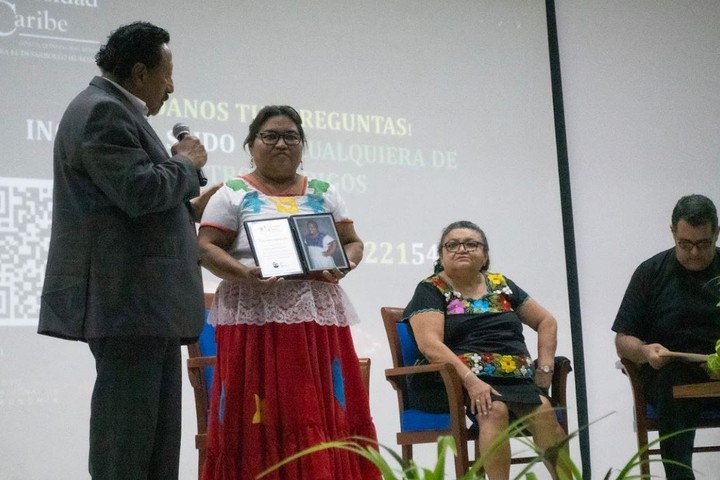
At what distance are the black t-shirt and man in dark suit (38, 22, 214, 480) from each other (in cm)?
179

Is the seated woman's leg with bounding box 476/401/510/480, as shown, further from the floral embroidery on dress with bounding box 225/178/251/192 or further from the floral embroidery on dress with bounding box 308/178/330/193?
the floral embroidery on dress with bounding box 225/178/251/192

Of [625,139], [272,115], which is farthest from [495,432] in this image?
[625,139]

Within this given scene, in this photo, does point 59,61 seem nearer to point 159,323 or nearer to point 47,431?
point 47,431

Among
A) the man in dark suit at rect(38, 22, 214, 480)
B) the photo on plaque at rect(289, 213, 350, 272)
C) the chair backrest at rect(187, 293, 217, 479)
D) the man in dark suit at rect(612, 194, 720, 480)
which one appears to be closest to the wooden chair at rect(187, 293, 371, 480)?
the chair backrest at rect(187, 293, 217, 479)

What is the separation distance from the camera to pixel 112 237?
6.68ft

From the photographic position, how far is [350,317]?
2607mm

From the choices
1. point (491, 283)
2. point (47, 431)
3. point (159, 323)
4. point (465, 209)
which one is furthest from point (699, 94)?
point (159, 323)

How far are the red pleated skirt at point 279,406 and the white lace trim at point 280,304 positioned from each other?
29 mm

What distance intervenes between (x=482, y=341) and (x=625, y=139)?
2.42 meters

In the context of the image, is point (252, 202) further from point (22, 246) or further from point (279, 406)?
point (22, 246)

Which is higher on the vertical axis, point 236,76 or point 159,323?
point 236,76

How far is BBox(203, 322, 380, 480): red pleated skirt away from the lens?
2.46 metres

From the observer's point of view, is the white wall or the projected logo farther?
the white wall

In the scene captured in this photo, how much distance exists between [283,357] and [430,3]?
2.81m
